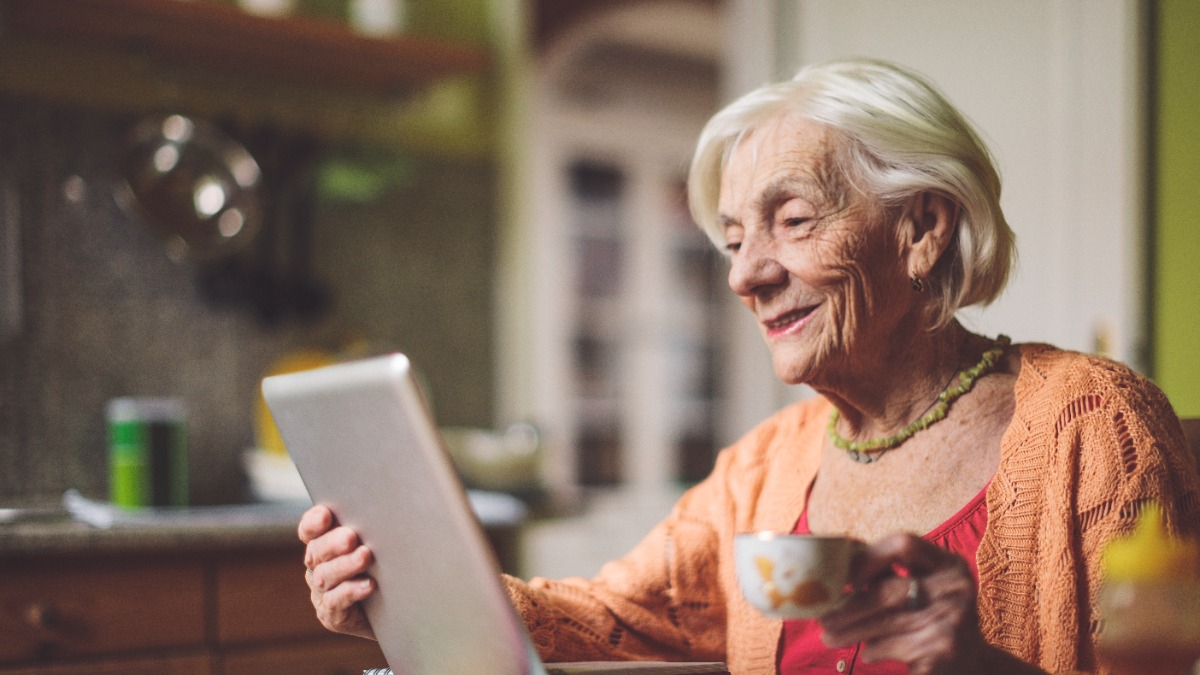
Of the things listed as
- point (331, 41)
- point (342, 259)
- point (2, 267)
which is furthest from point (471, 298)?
point (2, 267)

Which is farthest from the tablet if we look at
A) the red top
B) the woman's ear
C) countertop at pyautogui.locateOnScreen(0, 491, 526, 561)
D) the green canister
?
the green canister

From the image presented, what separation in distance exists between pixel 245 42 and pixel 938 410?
1993mm

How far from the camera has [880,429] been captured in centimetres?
120

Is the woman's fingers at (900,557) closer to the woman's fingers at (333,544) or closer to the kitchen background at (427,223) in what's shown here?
the woman's fingers at (333,544)

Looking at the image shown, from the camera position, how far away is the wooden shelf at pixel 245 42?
2186mm

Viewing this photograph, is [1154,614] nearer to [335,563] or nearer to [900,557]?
[900,557]

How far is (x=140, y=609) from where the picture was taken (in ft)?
5.68

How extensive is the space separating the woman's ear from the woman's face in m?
0.02

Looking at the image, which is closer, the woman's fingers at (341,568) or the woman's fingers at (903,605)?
the woman's fingers at (903,605)

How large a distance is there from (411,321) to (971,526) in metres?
1.97

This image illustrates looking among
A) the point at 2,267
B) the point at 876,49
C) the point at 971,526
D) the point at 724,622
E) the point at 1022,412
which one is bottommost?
the point at 724,622

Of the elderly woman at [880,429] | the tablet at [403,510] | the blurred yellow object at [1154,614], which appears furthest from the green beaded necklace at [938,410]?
the tablet at [403,510]

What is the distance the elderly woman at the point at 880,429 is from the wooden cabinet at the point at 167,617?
0.87 meters

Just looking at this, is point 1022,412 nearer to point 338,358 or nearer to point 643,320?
point 338,358
